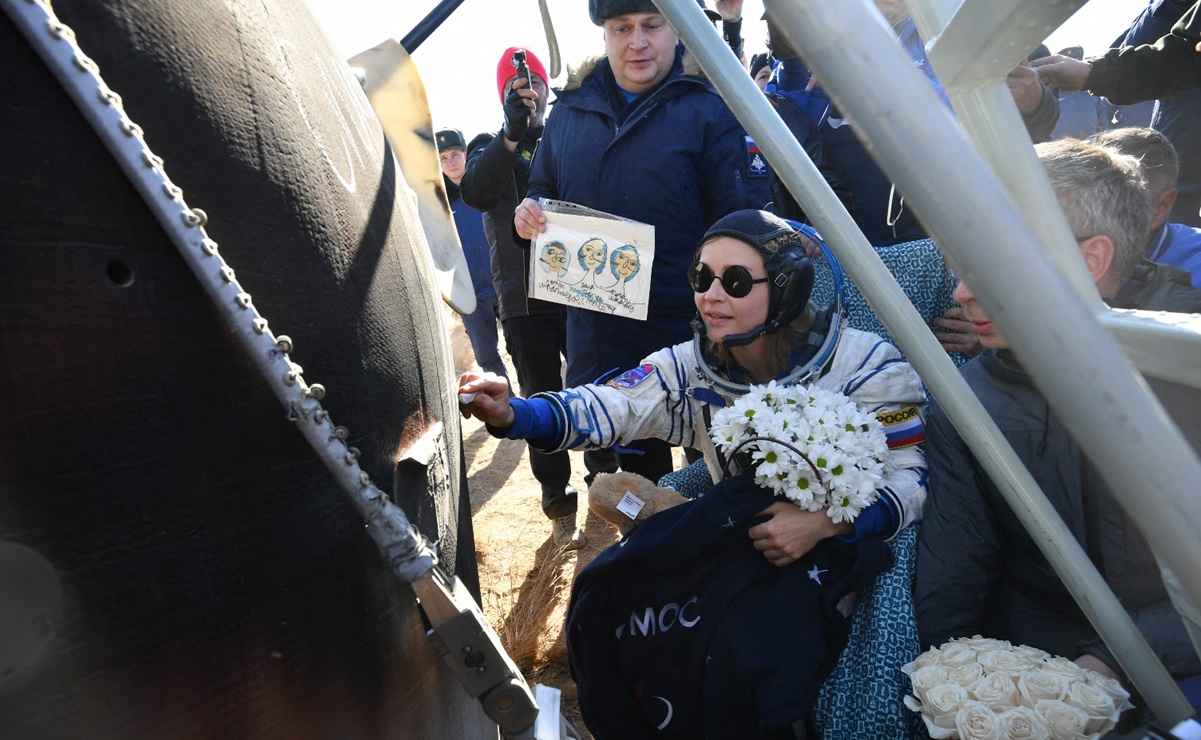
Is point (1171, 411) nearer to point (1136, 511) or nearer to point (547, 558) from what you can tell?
point (1136, 511)

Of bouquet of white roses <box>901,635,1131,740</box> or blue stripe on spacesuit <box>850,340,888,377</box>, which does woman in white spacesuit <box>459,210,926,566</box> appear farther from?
bouquet of white roses <box>901,635,1131,740</box>

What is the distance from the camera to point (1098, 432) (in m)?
0.69

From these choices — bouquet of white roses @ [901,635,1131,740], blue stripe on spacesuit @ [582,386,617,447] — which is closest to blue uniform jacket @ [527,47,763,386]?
blue stripe on spacesuit @ [582,386,617,447]

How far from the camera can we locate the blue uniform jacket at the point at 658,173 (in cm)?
292

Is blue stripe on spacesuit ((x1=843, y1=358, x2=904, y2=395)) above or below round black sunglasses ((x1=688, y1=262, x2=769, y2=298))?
below

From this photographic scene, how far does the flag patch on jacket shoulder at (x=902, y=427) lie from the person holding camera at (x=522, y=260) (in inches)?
67.3

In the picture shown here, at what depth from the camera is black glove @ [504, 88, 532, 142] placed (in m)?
3.34

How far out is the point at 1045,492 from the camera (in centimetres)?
177

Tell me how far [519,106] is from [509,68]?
89 cm

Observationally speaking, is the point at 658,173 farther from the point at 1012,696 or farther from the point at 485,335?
the point at 485,335

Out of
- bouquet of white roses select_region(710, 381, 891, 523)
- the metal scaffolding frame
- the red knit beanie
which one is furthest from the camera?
the red knit beanie

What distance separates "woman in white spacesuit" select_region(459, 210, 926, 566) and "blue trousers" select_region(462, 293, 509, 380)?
406 centimetres

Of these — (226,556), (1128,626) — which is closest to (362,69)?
(226,556)

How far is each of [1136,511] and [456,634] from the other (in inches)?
32.5
